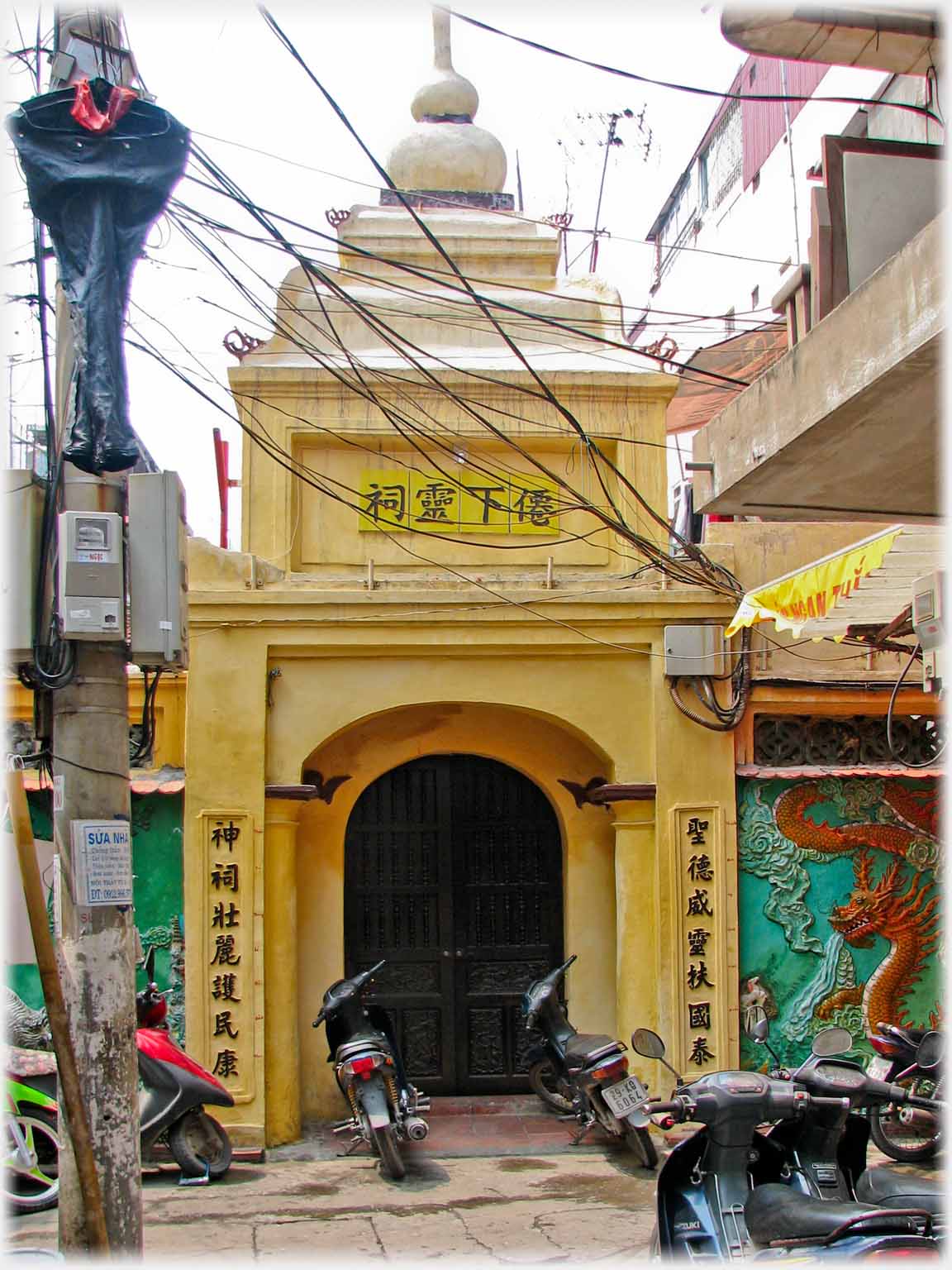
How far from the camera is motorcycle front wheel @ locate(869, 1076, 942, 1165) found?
8.41 meters

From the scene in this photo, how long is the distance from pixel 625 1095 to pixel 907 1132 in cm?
199

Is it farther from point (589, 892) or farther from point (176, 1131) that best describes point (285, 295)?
point (176, 1131)

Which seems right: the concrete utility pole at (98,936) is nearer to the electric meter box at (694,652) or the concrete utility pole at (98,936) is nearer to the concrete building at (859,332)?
the concrete building at (859,332)

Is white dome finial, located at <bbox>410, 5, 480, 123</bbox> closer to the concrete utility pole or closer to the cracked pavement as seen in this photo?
the concrete utility pole

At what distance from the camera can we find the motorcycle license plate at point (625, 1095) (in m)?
8.39

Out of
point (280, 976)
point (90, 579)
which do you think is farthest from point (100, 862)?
point (280, 976)

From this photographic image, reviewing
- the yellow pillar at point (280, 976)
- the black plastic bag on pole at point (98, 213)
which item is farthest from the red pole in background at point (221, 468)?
the black plastic bag on pole at point (98, 213)

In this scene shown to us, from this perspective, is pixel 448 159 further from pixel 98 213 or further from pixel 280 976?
pixel 98 213

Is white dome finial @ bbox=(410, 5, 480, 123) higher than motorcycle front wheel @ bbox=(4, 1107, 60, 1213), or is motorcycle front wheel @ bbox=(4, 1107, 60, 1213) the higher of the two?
white dome finial @ bbox=(410, 5, 480, 123)

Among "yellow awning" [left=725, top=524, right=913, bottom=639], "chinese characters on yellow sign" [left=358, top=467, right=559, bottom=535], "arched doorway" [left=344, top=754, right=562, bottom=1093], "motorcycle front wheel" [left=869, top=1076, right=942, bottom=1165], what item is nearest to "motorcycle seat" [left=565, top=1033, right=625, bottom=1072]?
"arched doorway" [left=344, top=754, right=562, bottom=1093]

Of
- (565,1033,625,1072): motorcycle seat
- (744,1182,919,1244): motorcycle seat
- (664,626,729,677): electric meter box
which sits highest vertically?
(664,626,729,677): electric meter box

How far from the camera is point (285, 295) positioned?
35.9 feet

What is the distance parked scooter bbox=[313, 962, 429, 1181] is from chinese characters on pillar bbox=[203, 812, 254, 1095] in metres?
0.61

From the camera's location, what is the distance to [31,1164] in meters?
7.62
